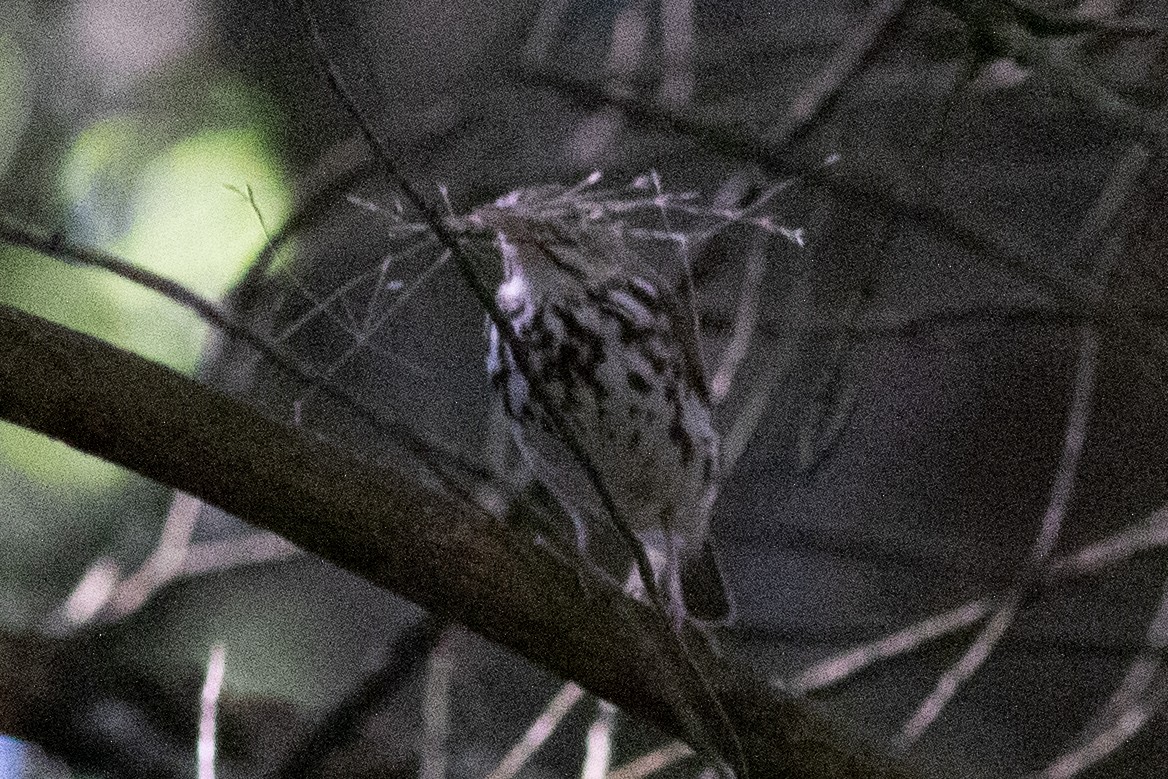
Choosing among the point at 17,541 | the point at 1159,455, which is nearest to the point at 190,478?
the point at 17,541

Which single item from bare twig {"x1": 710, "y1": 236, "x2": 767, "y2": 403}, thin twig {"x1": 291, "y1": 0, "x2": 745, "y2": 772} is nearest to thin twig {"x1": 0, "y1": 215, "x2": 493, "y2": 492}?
thin twig {"x1": 291, "y1": 0, "x2": 745, "y2": 772}

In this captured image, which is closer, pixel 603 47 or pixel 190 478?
pixel 190 478

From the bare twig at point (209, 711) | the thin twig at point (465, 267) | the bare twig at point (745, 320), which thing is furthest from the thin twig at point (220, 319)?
the bare twig at point (745, 320)

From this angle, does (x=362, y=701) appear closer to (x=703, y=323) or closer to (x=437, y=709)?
(x=437, y=709)

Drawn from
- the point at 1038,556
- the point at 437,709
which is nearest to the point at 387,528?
the point at 437,709

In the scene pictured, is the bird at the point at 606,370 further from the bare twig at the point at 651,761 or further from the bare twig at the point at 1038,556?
the bare twig at the point at 1038,556

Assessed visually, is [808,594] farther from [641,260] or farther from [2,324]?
[2,324]

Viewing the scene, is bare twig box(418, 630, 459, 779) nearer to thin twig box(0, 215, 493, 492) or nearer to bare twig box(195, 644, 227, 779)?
bare twig box(195, 644, 227, 779)
